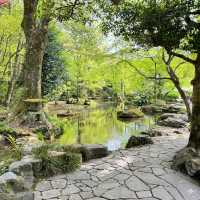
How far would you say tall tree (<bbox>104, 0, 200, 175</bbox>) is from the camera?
17.0 feet

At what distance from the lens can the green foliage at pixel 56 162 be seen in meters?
5.29

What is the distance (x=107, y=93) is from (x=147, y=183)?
31698mm

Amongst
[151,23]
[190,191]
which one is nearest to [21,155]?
[190,191]

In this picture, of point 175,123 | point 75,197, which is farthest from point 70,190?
point 175,123

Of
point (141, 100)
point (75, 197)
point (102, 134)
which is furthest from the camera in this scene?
point (141, 100)

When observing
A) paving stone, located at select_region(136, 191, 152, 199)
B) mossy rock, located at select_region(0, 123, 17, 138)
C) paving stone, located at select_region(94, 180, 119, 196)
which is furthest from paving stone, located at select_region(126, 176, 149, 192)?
mossy rock, located at select_region(0, 123, 17, 138)

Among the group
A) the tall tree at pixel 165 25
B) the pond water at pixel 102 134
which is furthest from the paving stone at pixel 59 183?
the pond water at pixel 102 134

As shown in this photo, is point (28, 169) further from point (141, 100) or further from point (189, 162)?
point (141, 100)

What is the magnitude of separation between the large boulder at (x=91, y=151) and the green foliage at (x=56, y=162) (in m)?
0.70

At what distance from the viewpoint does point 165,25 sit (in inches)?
204

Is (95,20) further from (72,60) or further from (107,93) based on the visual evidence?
(107,93)

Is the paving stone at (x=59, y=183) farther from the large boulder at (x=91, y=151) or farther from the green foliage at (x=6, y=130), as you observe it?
the green foliage at (x=6, y=130)

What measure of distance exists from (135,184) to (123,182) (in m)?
0.22

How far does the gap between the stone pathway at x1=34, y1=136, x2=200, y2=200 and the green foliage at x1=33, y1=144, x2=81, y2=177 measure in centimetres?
17
